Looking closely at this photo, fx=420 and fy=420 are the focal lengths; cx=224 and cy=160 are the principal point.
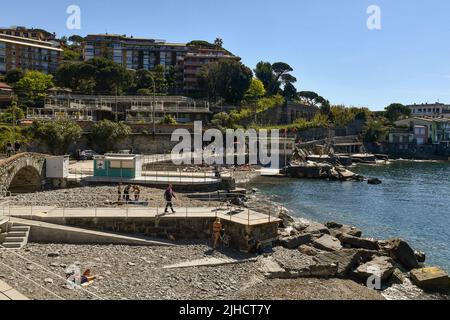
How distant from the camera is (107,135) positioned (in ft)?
197

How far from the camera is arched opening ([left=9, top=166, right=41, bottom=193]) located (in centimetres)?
3219

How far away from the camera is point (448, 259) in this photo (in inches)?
992

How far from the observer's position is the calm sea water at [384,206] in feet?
100.0

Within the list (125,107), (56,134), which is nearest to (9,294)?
(56,134)

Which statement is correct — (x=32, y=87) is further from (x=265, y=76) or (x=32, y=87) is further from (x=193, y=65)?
(x=265, y=76)

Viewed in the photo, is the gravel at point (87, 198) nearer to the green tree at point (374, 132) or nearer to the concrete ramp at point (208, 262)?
the concrete ramp at point (208, 262)

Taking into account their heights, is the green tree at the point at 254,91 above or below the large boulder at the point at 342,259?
above

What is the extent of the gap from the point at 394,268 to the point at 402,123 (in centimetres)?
11741

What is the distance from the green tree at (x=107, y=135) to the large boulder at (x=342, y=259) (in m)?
45.5

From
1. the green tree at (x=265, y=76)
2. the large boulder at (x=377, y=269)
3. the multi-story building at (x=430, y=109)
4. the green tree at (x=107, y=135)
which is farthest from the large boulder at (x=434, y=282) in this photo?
the multi-story building at (x=430, y=109)

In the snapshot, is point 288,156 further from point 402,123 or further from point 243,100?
point 402,123

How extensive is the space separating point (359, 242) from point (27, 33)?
13553cm

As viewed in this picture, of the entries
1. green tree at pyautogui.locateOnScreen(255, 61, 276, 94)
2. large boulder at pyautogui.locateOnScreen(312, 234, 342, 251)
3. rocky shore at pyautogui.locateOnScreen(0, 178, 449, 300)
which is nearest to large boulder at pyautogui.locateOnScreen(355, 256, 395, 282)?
rocky shore at pyautogui.locateOnScreen(0, 178, 449, 300)
